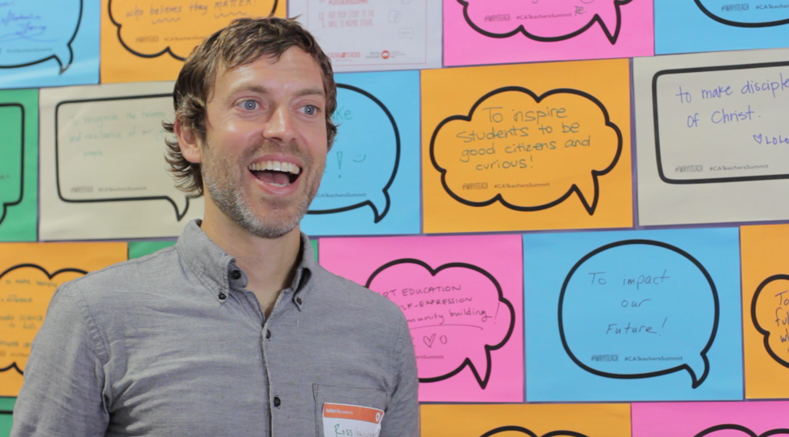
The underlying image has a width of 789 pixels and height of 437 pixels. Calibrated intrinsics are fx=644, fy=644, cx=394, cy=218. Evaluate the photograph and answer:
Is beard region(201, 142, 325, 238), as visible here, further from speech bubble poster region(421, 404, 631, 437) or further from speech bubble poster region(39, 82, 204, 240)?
speech bubble poster region(421, 404, 631, 437)

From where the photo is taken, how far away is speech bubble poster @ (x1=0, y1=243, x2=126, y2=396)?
1.50 m

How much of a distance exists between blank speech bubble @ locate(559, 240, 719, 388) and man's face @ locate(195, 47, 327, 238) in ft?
2.18

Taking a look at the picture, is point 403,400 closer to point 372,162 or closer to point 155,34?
point 372,162

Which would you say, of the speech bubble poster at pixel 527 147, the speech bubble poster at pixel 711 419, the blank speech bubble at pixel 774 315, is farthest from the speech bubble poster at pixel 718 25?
the speech bubble poster at pixel 711 419

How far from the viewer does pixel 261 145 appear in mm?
986

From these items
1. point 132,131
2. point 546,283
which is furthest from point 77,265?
point 546,283

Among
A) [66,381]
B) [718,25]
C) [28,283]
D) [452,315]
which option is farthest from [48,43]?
[718,25]

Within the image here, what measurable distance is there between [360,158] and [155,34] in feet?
1.88

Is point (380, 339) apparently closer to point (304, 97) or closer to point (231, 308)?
point (231, 308)

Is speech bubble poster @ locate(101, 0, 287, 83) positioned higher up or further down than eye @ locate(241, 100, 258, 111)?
higher up

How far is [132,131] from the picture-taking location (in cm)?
150

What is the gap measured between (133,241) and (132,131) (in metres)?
0.26

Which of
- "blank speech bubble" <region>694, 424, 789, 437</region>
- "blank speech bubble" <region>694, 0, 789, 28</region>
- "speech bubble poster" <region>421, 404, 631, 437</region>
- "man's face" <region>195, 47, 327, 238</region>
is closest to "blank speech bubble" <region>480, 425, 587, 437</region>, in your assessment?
"speech bubble poster" <region>421, 404, 631, 437</region>

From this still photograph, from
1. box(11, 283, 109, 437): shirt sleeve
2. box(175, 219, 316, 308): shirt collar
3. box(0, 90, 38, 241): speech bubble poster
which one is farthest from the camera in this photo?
box(0, 90, 38, 241): speech bubble poster
